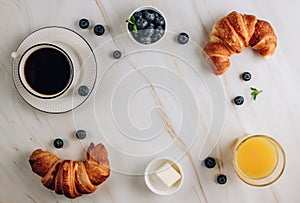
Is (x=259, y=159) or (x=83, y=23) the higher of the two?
(x=83, y=23)

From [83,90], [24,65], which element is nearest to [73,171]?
[83,90]

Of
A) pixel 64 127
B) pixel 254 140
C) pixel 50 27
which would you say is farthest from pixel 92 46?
pixel 254 140

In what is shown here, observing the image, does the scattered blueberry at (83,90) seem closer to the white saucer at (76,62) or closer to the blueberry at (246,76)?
the white saucer at (76,62)

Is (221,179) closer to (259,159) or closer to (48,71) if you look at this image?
(259,159)

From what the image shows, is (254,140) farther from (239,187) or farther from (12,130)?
(12,130)

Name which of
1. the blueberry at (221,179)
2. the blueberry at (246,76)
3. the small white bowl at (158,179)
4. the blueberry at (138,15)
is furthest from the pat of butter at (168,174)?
the blueberry at (138,15)

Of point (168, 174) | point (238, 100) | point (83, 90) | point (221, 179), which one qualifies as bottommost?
point (221, 179)

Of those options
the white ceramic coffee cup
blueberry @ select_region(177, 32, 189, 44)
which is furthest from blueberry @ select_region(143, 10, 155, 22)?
the white ceramic coffee cup
